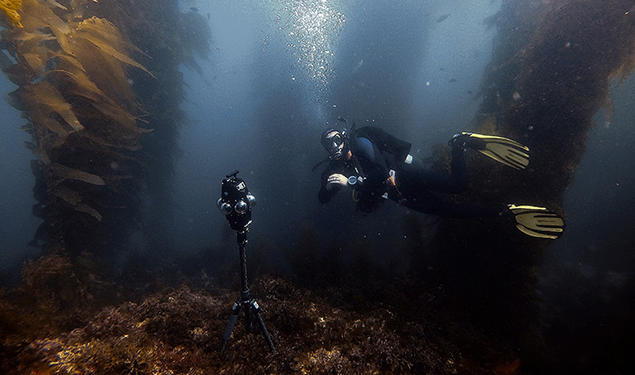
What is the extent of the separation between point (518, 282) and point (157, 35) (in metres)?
10.7

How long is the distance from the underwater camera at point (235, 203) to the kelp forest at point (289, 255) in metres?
1.36

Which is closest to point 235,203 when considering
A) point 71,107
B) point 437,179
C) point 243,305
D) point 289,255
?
point 243,305

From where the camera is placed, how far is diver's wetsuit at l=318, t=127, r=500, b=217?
4715 millimetres

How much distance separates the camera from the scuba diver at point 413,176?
4.29m

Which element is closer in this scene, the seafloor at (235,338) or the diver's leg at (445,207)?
the seafloor at (235,338)

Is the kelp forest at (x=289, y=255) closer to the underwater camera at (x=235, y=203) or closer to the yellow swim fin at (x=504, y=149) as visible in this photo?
the yellow swim fin at (x=504, y=149)

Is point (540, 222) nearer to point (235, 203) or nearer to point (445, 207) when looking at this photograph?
point (445, 207)

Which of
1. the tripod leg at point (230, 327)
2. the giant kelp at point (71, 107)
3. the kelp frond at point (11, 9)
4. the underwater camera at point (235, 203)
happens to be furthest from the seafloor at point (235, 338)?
the kelp frond at point (11, 9)

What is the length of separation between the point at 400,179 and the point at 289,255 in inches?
156

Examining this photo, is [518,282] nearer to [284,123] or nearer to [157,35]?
[157,35]

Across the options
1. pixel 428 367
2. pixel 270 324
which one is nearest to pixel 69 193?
pixel 270 324

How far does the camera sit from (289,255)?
24.5 ft

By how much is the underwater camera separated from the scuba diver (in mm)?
2618

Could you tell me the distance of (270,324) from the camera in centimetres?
318
